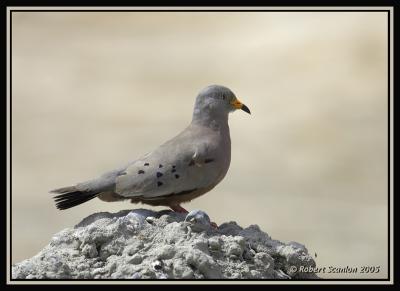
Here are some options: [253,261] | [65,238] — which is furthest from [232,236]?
[65,238]

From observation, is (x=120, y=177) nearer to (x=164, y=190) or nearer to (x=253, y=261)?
(x=164, y=190)

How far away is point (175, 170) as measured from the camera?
9.25m

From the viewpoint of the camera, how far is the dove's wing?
923 cm

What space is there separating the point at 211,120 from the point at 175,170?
2.96 ft

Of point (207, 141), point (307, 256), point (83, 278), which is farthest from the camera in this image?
point (207, 141)

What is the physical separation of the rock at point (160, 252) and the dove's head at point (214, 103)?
4.25 feet

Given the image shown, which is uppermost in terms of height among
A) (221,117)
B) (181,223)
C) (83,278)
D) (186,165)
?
(221,117)

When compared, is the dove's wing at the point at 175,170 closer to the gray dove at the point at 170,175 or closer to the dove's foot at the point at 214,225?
the gray dove at the point at 170,175

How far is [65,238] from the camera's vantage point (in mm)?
9023

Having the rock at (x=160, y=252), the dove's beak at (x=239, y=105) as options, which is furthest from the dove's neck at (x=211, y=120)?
the rock at (x=160, y=252)

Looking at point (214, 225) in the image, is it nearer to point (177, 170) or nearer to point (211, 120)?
point (177, 170)

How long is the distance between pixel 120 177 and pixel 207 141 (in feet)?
3.47

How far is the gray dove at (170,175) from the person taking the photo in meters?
9.24

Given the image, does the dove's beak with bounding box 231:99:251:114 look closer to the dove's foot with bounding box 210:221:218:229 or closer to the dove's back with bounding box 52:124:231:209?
the dove's back with bounding box 52:124:231:209
